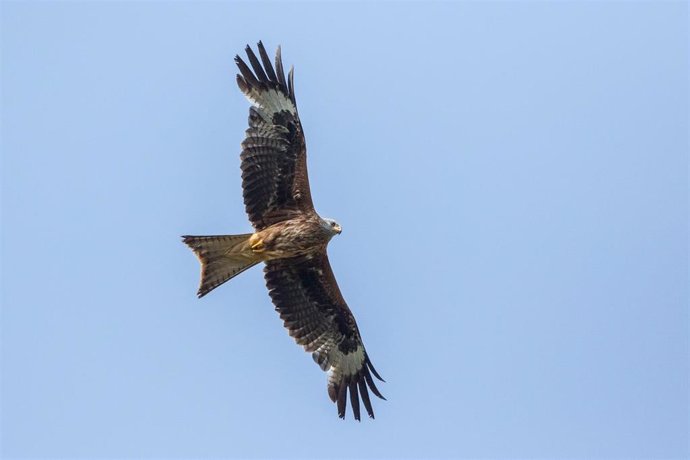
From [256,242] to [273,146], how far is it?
1270mm

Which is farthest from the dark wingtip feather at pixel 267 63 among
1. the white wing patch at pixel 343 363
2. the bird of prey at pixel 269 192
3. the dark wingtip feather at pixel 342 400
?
the dark wingtip feather at pixel 342 400

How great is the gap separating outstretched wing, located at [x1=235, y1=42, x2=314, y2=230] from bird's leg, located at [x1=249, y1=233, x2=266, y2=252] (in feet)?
0.62

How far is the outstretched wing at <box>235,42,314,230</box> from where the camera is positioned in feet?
56.6

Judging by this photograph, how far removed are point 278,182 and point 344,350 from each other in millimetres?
2638

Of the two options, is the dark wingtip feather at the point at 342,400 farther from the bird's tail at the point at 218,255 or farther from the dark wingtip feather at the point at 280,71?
the dark wingtip feather at the point at 280,71

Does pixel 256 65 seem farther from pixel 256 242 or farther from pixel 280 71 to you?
pixel 256 242

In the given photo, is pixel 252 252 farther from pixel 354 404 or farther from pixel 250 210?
pixel 354 404

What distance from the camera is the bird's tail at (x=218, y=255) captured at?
17172 millimetres

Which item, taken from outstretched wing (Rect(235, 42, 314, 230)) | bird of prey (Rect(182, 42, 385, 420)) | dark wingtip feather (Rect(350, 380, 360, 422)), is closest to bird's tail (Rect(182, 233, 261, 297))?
bird of prey (Rect(182, 42, 385, 420))

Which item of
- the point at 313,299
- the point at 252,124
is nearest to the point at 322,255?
the point at 313,299

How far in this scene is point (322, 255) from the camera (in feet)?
58.3

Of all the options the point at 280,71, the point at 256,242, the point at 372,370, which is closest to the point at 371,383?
the point at 372,370

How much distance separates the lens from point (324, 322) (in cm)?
1825

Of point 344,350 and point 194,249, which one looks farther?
point 344,350
